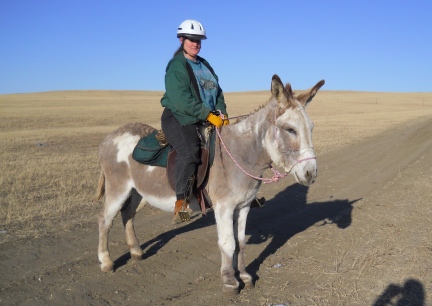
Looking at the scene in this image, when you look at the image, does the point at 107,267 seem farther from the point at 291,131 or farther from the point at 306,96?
the point at 306,96

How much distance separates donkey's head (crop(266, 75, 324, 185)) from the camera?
16.4ft

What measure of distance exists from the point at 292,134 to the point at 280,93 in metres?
0.54

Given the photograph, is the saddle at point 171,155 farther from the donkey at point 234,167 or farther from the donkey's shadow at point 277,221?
the donkey's shadow at point 277,221

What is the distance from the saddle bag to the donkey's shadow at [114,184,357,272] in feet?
6.32

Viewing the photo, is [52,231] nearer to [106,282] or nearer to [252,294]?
[106,282]

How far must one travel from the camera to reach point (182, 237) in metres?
8.14

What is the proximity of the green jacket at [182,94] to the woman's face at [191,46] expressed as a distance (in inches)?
5.0

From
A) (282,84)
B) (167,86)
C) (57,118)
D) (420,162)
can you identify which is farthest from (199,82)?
(57,118)

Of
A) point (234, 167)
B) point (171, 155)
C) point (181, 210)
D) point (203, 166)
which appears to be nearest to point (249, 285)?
point (181, 210)

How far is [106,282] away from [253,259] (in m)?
2.46

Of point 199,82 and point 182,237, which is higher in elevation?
point 199,82

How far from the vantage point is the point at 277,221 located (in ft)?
29.9

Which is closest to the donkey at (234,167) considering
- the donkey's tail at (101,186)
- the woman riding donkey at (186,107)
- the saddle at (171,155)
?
the saddle at (171,155)

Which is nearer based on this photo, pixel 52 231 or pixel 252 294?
pixel 252 294
